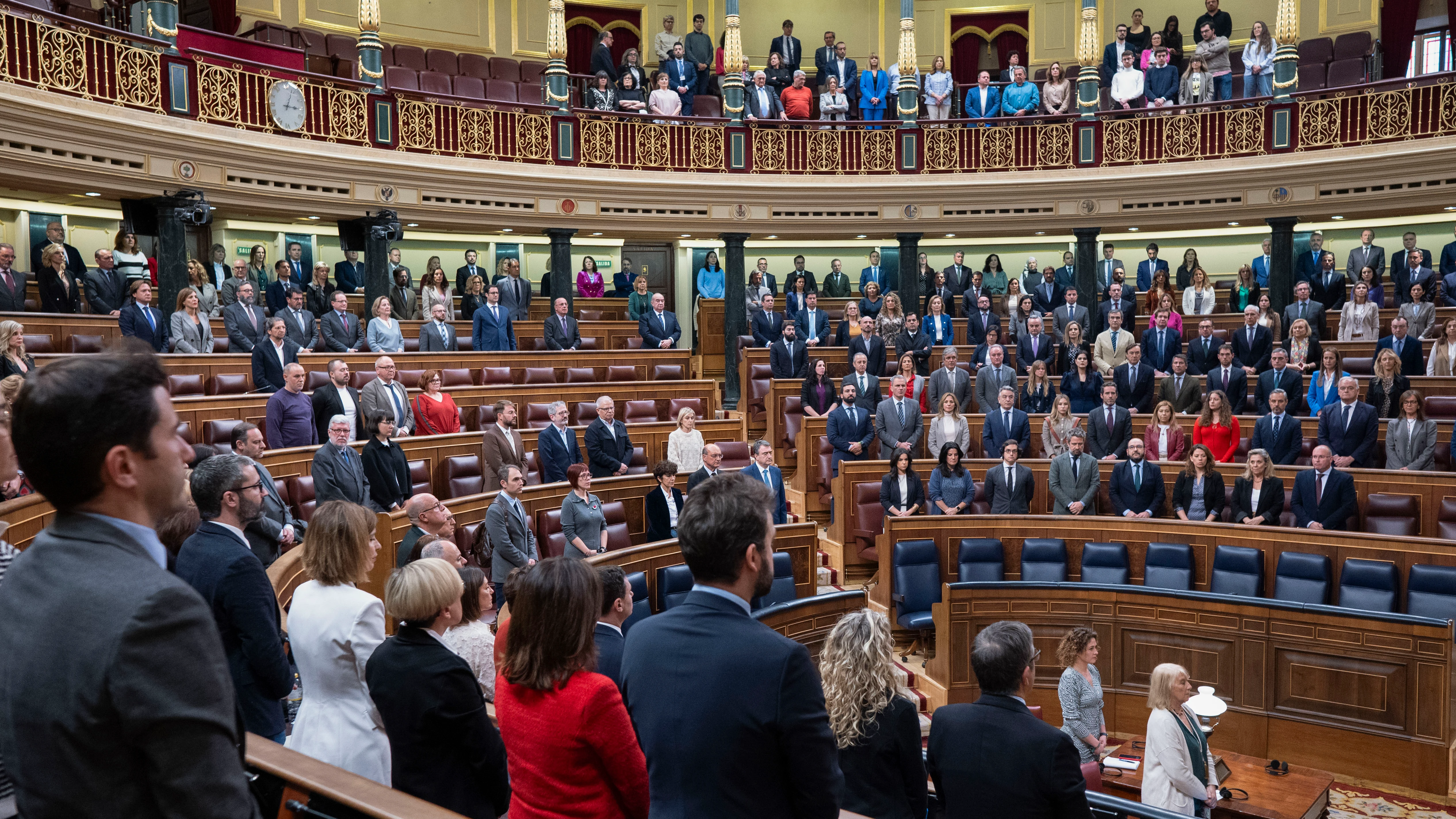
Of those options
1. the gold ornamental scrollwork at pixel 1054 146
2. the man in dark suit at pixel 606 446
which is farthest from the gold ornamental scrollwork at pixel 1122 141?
the man in dark suit at pixel 606 446

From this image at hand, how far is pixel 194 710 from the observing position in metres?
0.92

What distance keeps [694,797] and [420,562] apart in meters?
0.89

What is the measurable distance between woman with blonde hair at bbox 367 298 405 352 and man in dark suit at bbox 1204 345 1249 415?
6.17 m

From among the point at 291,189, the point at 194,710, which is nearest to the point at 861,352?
the point at 291,189

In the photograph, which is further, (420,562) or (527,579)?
(420,562)

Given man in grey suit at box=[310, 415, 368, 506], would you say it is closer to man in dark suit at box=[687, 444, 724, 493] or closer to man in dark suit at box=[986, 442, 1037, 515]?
man in dark suit at box=[687, 444, 724, 493]

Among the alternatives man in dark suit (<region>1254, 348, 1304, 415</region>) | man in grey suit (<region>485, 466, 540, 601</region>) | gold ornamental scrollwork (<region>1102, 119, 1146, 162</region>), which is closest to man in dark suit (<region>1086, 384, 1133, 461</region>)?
man in dark suit (<region>1254, 348, 1304, 415</region>)

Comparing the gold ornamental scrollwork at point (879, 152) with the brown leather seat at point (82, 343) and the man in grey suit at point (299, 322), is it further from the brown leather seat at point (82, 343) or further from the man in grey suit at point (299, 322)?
the brown leather seat at point (82, 343)

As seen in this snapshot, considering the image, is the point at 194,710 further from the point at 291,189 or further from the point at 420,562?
the point at 291,189

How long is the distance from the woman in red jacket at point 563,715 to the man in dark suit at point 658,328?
8.16m

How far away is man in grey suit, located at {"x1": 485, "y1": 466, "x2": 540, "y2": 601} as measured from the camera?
5102 millimetres

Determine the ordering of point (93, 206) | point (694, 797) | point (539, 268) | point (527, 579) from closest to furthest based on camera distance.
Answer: point (694, 797), point (527, 579), point (93, 206), point (539, 268)

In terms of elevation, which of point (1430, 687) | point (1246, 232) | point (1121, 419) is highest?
point (1246, 232)

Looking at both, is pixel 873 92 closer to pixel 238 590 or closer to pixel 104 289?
pixel 104 289
